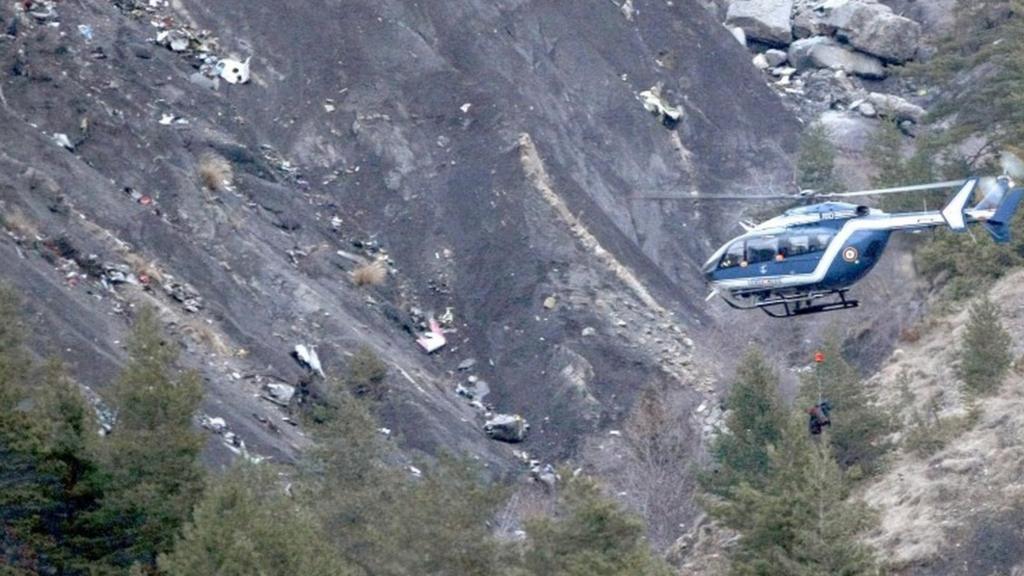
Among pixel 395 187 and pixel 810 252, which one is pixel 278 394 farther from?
pixel 810 252

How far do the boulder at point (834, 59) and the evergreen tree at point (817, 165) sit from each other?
1174cm

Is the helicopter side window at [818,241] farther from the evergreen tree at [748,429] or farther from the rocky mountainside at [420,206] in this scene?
the rocky mountainside at [420,206]

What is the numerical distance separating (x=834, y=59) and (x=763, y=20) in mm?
2938

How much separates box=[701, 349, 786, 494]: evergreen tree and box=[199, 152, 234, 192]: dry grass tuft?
17.6 meters

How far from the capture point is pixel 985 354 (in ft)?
109

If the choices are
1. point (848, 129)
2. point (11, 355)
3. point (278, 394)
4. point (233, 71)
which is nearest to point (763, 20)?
point (848, 129)

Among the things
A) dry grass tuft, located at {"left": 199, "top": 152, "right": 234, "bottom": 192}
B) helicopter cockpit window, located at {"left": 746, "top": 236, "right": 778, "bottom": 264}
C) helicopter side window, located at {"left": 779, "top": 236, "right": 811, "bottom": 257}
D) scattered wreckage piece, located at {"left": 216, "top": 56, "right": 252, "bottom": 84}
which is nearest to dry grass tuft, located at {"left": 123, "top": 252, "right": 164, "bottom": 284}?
dry grass tuft, located at {"left": 199, "top": 152, "right": 234, "bottom": 192}

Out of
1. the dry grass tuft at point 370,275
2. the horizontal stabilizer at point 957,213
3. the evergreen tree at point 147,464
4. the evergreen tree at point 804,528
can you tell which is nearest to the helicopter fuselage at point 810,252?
the horizontal stabilizer at point 957,213

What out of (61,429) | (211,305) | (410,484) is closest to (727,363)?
(211,305)

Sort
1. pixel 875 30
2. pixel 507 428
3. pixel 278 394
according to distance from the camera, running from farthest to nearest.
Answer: pixel 875 30, pixel 507 428, pixel 278 394

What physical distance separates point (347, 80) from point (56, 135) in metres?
10.2

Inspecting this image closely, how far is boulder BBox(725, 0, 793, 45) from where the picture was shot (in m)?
65.8

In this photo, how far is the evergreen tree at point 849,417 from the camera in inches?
1319

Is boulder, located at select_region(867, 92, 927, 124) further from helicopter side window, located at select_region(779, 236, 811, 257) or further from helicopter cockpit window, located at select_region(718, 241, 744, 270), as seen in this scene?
helicopter side window, located at select_region(779, 236, 811, 257)
